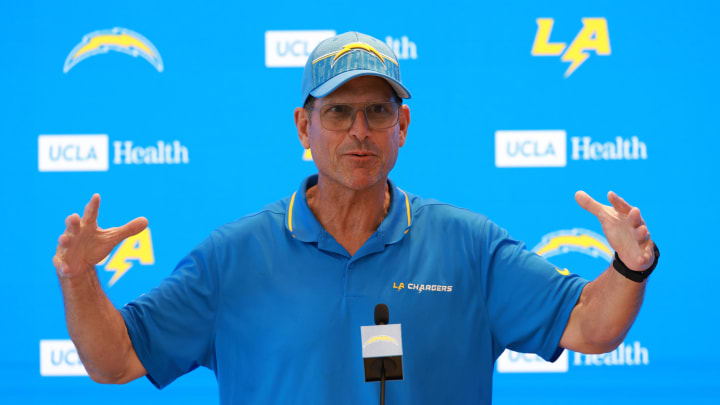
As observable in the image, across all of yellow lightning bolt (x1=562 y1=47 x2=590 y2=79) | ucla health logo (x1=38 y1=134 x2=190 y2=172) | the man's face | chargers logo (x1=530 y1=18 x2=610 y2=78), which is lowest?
the man's face

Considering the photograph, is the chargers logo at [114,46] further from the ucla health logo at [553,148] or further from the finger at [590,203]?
the finger at [590,203]

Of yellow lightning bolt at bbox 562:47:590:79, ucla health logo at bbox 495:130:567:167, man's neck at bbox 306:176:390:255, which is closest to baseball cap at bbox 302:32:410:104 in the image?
man's neck at bbox 306:176:390:255

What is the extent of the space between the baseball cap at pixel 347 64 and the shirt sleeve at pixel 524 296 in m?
0.42

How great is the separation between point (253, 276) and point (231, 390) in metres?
0.26

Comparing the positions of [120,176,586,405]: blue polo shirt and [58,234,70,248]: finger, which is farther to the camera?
[120,176,586,405]: blue polo shirt

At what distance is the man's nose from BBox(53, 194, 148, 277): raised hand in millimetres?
531

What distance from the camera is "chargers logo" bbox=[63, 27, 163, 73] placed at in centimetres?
321

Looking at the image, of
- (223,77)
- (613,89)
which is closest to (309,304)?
(223,77)

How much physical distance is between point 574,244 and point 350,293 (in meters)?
1.82

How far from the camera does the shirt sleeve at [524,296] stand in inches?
63.4

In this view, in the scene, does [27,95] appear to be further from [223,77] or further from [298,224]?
[298,224]

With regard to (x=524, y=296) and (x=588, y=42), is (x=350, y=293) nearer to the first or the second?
(x=524, y=296)

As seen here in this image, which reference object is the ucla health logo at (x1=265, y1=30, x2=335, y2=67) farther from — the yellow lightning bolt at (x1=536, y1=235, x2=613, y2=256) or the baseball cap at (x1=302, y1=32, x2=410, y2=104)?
the baseball cap at (x1=302, y1=32, x2=410, y2=104)

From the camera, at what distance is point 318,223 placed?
5.62 feet
